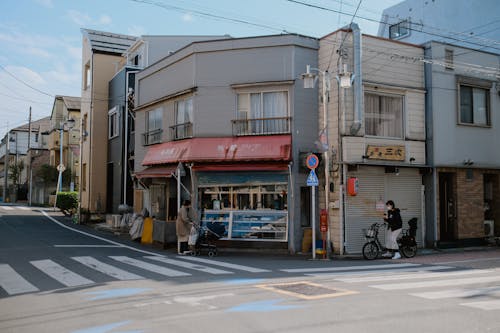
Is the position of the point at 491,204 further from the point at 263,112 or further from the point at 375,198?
the point at 263,112

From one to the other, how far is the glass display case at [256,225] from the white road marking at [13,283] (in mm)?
7091

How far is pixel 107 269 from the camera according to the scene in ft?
36.7

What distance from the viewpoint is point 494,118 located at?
19.1 meters

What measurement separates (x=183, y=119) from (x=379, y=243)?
30.3 feet

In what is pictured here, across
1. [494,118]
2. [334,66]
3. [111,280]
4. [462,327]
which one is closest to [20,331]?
[111,280]

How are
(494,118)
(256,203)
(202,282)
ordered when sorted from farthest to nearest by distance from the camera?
(494,118) → (256,203) → (202,282)

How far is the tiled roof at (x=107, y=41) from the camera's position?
29.8 m

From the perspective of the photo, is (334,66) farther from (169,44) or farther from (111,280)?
Result: (169,44)

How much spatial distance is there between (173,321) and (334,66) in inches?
468

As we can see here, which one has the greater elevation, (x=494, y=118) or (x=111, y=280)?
(x=494, y=118)

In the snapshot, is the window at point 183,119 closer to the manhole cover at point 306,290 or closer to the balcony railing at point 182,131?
the balcony railing at point 182,131

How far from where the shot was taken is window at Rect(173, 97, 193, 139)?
1806 centimetres

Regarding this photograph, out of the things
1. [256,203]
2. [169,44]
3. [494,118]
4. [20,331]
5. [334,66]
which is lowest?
[20,331]

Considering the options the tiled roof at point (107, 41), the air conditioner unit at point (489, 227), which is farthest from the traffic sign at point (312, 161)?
the tiled roof at point (107, 41)
